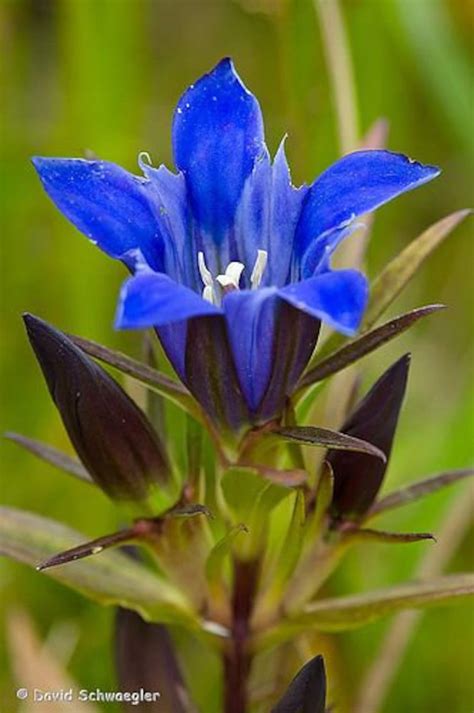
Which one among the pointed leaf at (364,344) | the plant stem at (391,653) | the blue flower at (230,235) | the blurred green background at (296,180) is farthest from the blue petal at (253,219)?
the blurred green background at (296,180)

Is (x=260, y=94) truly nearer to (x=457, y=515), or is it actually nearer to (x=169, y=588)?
(x=457, y=515)

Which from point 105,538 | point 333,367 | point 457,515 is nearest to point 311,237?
point 333,367

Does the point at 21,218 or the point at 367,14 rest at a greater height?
the point at 367,14

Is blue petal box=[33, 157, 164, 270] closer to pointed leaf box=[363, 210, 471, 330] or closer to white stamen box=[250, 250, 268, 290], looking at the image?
white stamen box=[250, 250, 268, 290]

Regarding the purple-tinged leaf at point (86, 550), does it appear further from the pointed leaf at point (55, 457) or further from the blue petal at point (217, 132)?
the blue petal at point (217, 132)

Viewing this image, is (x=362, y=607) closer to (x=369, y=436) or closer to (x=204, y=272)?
(x=369, y=436)

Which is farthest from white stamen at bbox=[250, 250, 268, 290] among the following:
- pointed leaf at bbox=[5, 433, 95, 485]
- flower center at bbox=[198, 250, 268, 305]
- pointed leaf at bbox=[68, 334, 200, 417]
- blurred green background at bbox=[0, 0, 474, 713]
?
blurred green background at bbox=[0, 0, 474, 713]

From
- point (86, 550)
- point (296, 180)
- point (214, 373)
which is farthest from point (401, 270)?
point (296, 180)
